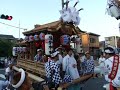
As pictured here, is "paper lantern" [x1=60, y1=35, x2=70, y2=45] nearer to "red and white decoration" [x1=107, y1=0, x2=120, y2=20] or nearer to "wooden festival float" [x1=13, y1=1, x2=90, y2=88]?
"wooden festival float" [x1=13, y1=1, x2=90, y2=88]

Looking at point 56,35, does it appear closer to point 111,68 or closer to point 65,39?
point 65,39

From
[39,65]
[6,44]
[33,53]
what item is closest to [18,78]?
[39,65]

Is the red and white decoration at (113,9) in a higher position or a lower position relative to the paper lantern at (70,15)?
lower

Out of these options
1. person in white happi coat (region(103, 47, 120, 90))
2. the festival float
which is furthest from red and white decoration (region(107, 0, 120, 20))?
the festival float

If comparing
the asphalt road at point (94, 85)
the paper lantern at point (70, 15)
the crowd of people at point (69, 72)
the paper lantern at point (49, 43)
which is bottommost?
the asphalt road at point (94, 85)

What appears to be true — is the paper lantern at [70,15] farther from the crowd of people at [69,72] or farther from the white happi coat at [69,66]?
the white happi coat at [69,66]

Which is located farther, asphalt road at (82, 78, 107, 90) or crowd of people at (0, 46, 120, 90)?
asphalt road at (82, 78, 107, 90)

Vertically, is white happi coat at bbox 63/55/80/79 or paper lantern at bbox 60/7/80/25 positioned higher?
paper lantern at bbox 60/7/80/25

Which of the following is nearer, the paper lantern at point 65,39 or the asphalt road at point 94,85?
the asphalt road at point 94,85

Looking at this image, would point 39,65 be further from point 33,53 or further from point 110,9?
point 110,9

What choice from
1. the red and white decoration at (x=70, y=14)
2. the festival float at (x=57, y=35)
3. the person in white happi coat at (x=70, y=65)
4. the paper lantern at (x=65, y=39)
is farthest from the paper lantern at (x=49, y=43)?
the person in white happi coat at (x=70, y=65)

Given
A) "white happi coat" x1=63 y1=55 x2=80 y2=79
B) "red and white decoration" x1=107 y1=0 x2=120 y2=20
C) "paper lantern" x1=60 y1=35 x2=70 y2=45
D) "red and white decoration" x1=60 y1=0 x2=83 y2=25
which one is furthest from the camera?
"paper lantern" x1=60 y1=35 x2=70 y2=45

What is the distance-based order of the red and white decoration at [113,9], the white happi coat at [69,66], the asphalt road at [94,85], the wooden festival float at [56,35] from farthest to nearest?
1. the asphalt road at [94,85]
2. the wooden festival float at [56,35]
3. the white happi coat at [69,66]
4. the red and white decoration at [113,9]

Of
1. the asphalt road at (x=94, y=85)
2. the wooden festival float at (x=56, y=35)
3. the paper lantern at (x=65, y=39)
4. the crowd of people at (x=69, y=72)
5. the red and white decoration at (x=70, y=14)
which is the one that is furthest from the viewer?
the paper lantern at (x=65, y=39)
